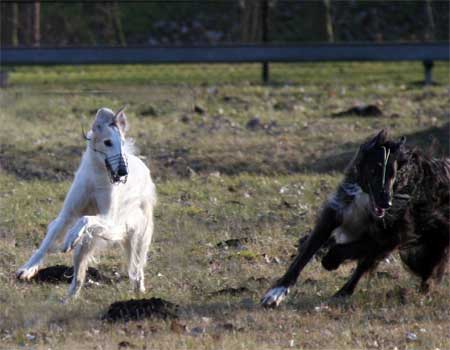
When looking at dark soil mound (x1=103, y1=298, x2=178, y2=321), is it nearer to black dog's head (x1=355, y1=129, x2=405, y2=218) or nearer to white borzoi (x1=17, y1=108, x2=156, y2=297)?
white borzoi (x1=17, y1=108, x2=156, y2=297)

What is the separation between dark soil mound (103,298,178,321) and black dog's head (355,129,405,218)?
1557 millimetres

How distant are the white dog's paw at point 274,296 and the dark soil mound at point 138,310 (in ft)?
2.29

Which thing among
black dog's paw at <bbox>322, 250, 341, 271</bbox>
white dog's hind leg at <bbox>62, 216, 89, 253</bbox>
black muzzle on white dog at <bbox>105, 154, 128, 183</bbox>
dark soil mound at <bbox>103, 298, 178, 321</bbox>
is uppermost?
black muzzle on white dog at <bbox>105, 154, 128, 183</bbox>

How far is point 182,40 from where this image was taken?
94.3ft

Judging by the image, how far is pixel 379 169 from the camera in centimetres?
770

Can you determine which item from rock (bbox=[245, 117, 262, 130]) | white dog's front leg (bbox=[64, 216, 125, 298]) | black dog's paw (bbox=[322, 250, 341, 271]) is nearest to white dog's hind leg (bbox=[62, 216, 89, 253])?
white dog's front leg (bbox=[64, 216, 125, 298])

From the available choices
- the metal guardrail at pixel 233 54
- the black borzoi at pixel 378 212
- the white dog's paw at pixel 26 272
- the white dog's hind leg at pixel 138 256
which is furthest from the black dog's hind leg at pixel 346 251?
the metal guardrail at pixel 233 54

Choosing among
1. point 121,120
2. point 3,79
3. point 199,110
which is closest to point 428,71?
point 199,110

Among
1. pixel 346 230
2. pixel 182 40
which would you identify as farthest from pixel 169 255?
pixel 182 40

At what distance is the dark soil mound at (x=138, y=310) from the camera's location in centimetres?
730

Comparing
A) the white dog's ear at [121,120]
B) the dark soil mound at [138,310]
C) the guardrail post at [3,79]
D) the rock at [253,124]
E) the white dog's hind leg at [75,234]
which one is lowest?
the rock at [253,124]

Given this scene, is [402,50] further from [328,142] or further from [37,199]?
[37,199]

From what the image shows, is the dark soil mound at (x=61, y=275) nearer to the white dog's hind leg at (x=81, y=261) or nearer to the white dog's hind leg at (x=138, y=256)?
the white dog's hind leg at (x=138, y=256)

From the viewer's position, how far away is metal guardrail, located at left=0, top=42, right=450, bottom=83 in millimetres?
18875
